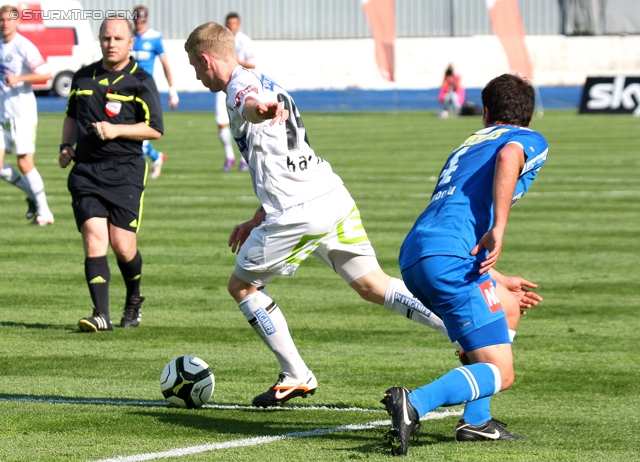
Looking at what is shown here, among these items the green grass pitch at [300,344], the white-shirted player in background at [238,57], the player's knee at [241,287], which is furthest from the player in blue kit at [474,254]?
the white-shirted player in background at [238,57]

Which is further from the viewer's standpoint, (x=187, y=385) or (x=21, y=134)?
(x=21, y=134)

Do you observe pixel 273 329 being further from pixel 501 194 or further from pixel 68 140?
pixel 68 140

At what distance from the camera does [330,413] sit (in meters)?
6.14

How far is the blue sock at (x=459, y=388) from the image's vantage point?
16.4ft

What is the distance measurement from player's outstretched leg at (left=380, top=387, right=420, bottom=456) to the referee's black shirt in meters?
4.36

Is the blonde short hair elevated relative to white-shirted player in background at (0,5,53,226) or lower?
elevated

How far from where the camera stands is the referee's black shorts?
8555 millimetres

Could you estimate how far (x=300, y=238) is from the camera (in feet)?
20.3

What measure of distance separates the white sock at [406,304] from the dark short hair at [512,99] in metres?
1.33

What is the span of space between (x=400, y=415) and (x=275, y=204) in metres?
1.63

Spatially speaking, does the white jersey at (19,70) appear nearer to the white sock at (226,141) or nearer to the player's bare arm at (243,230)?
the white sock at (226,141)

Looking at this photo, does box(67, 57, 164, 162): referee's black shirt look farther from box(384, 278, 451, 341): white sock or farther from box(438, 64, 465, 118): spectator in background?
box(438, 64, 465, 118): spectator in background

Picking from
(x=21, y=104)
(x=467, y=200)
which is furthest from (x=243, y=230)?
(x=21, y=104)

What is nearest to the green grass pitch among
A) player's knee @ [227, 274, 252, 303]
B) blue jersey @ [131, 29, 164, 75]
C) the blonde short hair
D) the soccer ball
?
the soccer ball
